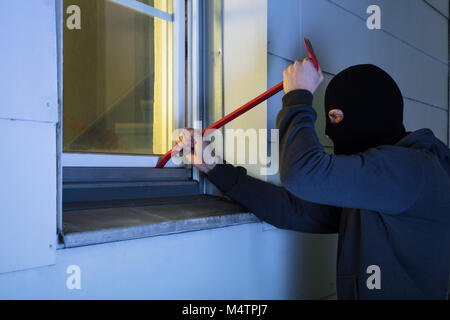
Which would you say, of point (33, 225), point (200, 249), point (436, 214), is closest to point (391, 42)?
point (436, 214)

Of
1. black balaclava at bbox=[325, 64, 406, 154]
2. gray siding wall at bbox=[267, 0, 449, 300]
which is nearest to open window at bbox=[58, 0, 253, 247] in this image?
gray siding wall at bbox=[267, 0, 449, 300]

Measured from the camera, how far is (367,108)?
909mm

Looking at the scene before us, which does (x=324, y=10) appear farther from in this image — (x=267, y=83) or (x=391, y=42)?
(x=391, y=42)

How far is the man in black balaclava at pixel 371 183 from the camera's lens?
2.48 ft

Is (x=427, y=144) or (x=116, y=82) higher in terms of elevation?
(x=116, y=82)

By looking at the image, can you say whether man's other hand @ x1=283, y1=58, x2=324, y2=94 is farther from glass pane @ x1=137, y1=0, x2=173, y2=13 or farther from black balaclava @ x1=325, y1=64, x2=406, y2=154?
Result: glass pane @ x1=137, y1=0, x2=173, y2=13

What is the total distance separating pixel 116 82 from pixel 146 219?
2.02 feet

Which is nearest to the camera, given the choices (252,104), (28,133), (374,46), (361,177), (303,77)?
(28,133)

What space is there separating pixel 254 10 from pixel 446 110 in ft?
6.57

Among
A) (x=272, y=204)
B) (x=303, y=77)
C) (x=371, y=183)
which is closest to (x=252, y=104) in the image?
(x=303, y=77)

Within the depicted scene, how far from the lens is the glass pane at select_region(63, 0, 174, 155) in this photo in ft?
3.52

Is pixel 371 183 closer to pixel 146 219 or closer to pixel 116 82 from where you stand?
pixel 146 219

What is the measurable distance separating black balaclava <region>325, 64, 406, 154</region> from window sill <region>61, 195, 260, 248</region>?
1.27 ft
